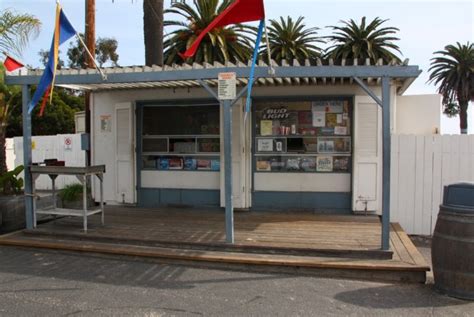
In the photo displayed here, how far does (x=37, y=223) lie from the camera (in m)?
7.91

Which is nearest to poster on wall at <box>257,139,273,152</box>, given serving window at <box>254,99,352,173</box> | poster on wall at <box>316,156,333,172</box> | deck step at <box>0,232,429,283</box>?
serving window at <box>254,99,352,173</box>

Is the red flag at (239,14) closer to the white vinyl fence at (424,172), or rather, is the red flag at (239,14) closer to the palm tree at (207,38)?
the white vinyl fence at (424,172)

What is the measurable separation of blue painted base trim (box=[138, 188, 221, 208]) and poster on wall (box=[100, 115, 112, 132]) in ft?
4.74

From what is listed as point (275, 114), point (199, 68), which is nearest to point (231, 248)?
point (199, 68)

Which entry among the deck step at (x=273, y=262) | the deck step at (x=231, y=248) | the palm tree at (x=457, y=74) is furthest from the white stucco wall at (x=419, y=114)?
the palm tree at (x=457, y=74)

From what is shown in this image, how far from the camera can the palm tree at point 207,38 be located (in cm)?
1769

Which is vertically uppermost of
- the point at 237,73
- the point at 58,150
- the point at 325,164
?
the point at 237,73

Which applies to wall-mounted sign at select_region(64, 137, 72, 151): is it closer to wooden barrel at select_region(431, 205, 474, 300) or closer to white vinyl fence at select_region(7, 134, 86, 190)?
white vinyl fence at select_region(7, 134, 86, 190)

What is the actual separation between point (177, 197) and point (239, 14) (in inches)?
177

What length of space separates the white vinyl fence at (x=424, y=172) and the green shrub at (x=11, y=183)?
21.6 feet

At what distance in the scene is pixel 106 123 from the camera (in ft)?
30.6

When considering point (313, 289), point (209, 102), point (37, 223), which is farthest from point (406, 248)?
point (37, 223)

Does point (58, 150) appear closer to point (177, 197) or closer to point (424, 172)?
point (177, 197)

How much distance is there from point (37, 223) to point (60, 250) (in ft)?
5.26
